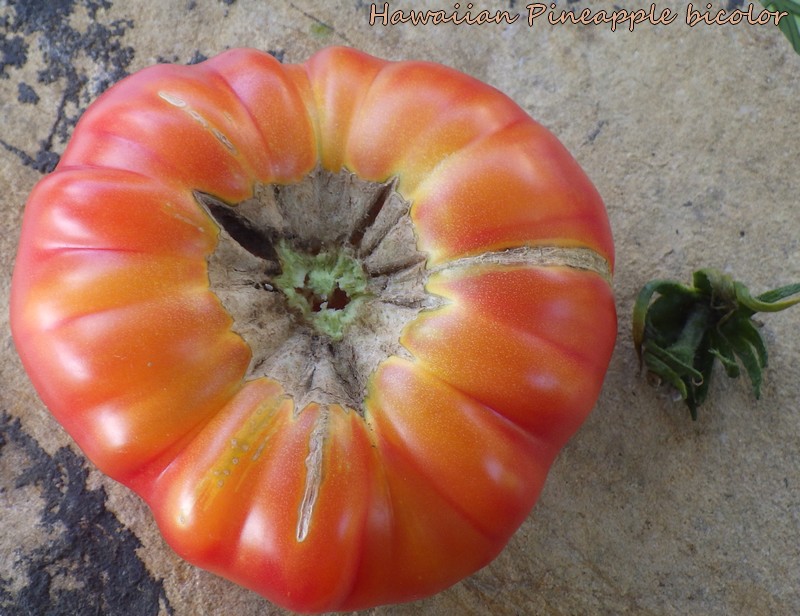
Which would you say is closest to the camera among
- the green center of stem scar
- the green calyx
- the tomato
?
the tomato

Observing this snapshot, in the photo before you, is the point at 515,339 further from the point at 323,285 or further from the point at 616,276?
the point at 616,276

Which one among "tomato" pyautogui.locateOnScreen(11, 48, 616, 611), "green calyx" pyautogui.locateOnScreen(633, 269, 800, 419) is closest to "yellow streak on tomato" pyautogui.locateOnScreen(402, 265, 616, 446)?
"tomato" pyautogui.locateOnScreen(11, 48, 616, 611)

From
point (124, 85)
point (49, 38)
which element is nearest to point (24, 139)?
point (49, 38)

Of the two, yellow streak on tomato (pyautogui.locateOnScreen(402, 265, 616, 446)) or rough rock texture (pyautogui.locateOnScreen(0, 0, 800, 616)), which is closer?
yellow streak on tomato (pyautogui.locateOnScreen(402, 265, 616, 446))

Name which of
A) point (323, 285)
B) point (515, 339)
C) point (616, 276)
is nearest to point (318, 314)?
point (323, 285)

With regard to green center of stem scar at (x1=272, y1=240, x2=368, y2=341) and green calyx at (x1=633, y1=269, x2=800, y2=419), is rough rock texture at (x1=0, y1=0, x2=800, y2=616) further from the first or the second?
green center of stem scar at (x1=272, y1=240, x2=368, y2=341)

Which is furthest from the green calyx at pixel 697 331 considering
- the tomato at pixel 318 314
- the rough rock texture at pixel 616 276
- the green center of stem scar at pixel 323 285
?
the green center of stem scar at pixel 323 285
